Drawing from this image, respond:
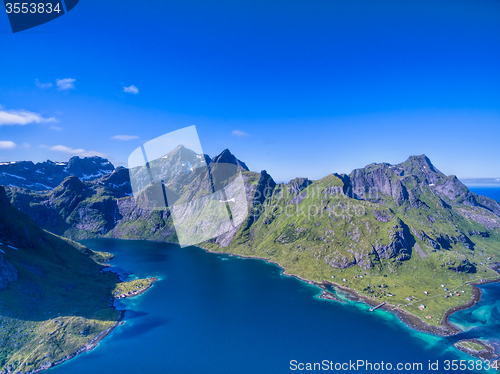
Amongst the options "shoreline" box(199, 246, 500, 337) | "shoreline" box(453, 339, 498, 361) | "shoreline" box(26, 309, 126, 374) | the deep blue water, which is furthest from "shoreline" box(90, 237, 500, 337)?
"shoreline" box(26, 309, 126, 374)

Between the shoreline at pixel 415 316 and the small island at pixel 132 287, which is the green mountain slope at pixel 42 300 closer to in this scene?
the small island at pixel 132 287

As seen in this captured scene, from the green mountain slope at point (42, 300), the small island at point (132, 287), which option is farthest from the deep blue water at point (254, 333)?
the green mountain slope at point (42, 300)

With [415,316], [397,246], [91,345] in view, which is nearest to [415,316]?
[415,316]

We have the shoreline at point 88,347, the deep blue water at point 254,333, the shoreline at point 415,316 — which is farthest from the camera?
the shoreline at point 415,316

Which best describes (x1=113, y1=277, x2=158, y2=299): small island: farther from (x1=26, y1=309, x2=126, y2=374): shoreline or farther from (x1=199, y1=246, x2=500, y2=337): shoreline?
(x1=199, y1=246, x2=500, y2=337): shoreline

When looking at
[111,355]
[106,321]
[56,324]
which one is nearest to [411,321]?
[111,355]

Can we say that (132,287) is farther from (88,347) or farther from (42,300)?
(88,347)

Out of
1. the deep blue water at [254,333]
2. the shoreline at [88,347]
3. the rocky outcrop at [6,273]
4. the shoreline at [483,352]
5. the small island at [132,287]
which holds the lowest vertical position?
the shoreline at [483,352]

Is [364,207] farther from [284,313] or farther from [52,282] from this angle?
[52,282]
